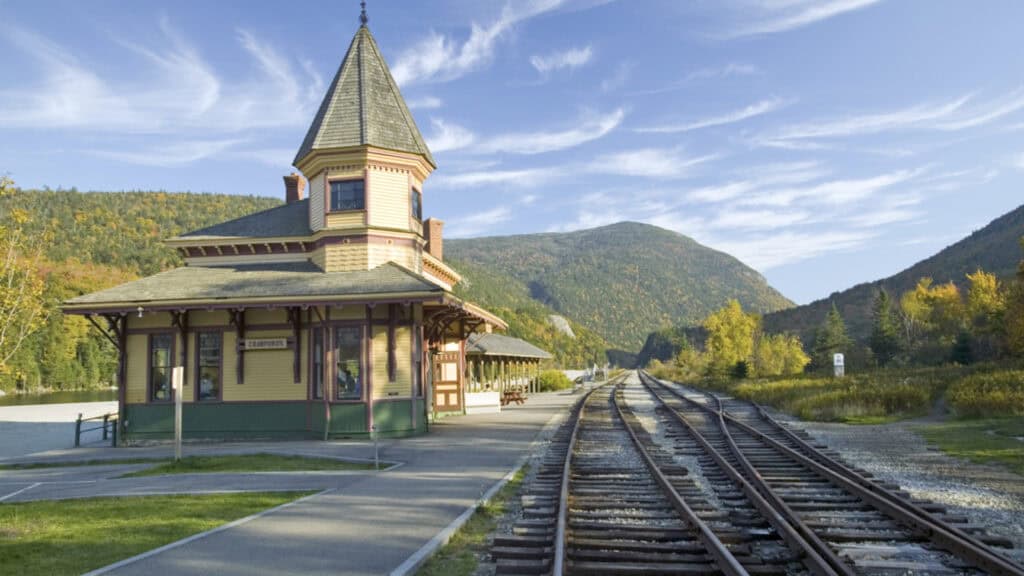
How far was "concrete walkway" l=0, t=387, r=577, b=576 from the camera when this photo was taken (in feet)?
22.4

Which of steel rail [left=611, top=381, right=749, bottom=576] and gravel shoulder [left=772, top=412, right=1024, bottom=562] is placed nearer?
steel rail [left=611, top=381, right=749, bottom=576]

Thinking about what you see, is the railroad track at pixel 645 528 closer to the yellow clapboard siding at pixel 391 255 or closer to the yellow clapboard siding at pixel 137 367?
the yellow clapboard siding at pixel 391 255

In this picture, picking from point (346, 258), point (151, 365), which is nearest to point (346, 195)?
point (346, 258)

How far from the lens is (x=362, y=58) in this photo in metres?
23.1

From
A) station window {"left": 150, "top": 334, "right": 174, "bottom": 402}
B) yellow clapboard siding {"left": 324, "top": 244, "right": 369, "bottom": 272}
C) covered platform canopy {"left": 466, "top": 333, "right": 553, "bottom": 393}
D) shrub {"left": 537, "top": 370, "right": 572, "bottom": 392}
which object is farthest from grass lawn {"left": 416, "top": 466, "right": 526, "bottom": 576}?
shrub {"left": 537, "top": 370, "right": 572, "bottom": 392}

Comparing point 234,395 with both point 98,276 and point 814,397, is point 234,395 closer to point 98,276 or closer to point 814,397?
point 814,397

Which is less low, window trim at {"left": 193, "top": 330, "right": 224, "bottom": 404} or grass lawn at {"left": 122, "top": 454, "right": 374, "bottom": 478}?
window trim at {"left": 193, "top": 330, "right": 224, "bottom": 404}

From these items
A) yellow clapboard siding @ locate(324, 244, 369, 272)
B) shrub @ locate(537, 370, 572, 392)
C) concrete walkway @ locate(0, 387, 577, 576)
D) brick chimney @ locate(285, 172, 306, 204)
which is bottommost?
concrete walkway @ locate(0, 387, 577, 576)

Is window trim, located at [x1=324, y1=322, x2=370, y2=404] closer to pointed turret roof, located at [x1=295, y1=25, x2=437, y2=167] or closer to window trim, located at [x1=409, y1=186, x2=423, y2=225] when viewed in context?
window trim, located at [x1=409, y1=186, x2=423, y2=225]

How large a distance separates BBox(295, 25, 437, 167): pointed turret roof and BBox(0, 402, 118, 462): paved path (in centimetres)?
1119

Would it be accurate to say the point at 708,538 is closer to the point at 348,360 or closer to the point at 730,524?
the point at 730,524

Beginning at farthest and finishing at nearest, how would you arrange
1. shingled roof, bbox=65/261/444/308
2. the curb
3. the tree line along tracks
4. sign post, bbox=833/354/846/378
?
sign post, bbox=833/354/846/378, shingled roof, bbox=65/261/444/308, the curb, the tree line along tracks

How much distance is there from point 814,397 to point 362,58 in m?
18.5

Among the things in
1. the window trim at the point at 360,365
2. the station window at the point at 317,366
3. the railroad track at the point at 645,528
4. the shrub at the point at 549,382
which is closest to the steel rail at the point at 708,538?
the railroad track at the point at 645,528
